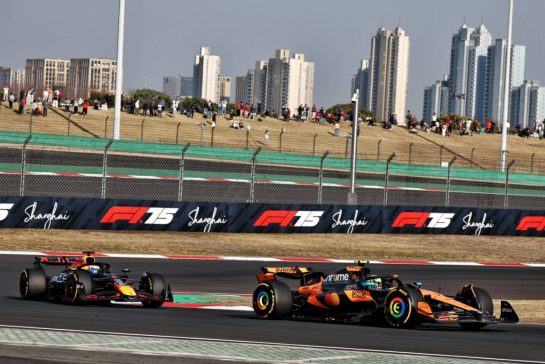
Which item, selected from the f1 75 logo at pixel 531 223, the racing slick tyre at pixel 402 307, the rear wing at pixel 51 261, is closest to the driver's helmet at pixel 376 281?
the racing slick tyre at pixel 402 307

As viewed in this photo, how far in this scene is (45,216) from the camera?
30266 mm

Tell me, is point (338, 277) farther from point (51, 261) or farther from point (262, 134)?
point (262, 134)

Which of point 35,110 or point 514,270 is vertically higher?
point 35,110

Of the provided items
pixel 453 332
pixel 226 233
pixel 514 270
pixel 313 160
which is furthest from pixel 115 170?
pixel 453 332

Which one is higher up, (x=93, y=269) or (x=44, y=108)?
(x=44, y=108)

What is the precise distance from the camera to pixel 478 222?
3609cm

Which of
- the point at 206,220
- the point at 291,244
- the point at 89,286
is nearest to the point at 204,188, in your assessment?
the point at 206,220

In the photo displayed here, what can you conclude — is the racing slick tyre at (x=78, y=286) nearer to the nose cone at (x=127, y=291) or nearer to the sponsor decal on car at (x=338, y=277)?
the nose cone at (x=127, y=291)

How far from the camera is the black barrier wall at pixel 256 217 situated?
3034 cm

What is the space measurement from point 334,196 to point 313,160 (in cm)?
304

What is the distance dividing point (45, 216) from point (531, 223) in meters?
16.4

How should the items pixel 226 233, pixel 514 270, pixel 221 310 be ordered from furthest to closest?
pixel 226 233
pixel 514 270
pixel 221 310

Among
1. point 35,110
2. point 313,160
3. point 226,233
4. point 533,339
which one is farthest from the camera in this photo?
point 35,110

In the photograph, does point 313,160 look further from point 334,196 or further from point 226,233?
point 226,233
